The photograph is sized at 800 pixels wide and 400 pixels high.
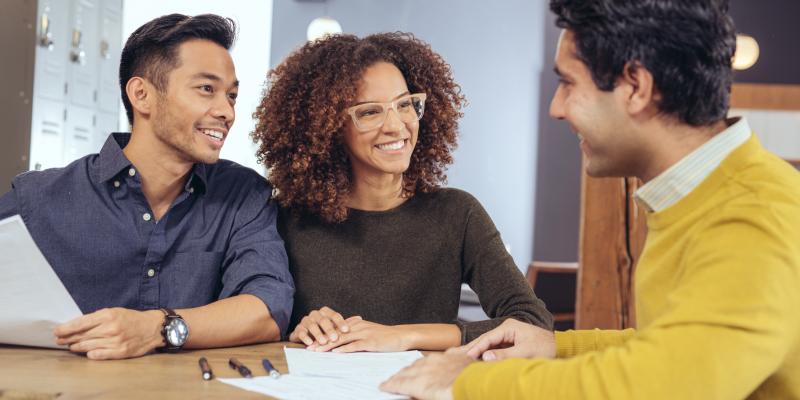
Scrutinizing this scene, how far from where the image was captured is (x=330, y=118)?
2.01 m

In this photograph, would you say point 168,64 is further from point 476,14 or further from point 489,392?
point 476,14

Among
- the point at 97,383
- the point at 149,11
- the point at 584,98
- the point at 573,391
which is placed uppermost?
the point at 149,11

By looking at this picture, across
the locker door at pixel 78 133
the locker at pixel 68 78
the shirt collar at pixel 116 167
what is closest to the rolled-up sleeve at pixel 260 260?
the shirt collar at pixel 116 167

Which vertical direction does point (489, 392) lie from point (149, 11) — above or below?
below

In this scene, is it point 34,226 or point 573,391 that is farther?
point 34,226

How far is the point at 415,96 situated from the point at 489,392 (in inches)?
45.5

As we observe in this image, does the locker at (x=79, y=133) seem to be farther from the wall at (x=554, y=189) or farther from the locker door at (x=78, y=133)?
the wall at (x=554, y=189)

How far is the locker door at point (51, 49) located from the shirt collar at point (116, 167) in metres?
1.78

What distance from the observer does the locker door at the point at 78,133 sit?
4004 millimetres

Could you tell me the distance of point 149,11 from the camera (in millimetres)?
5375

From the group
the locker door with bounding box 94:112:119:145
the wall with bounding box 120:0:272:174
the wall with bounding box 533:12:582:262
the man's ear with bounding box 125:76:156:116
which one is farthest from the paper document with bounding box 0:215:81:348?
Result: the wall with bounding box 533:12:582:262

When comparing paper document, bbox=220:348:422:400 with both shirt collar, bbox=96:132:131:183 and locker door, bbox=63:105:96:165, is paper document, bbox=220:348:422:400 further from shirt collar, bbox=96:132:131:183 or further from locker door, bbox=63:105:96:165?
locker door, bbox=63:105:96:165

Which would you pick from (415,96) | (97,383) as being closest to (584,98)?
(97,383)

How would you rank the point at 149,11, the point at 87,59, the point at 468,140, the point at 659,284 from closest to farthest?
the point at 659,284, the point at 87,59, the point at 149,11, the point at 468,140
